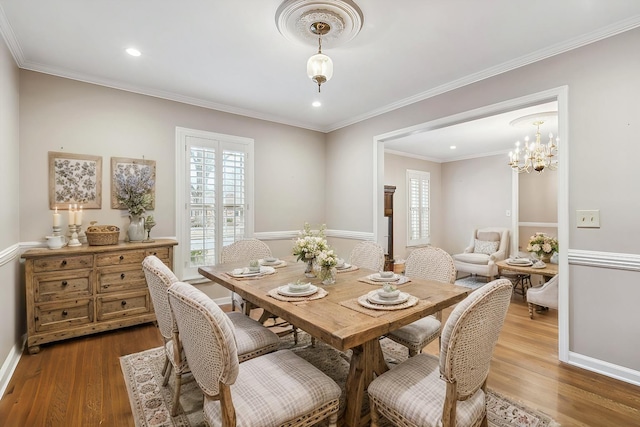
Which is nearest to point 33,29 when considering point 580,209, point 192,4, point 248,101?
point 192,4

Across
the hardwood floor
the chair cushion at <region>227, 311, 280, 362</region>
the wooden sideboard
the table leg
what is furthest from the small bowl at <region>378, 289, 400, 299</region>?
the wooden sideboard

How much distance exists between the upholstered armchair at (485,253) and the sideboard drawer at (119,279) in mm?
5413

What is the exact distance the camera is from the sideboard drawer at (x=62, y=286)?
8.86 ft

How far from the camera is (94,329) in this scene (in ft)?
9.67

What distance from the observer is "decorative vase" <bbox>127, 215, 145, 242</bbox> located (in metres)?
3.29

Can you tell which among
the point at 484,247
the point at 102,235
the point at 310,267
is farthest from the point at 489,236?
the point at 102,235

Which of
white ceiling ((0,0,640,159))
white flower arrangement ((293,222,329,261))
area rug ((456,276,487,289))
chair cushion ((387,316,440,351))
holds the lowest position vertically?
area rug ((456,276,487,289))

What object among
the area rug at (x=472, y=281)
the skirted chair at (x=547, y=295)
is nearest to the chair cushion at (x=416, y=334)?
the skirted chair at (x=547, y=295)

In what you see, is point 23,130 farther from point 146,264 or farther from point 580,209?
point 580,209

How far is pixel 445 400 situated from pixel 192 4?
274 centimetres

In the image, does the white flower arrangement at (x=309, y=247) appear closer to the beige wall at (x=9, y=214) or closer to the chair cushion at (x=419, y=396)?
the chair cushion at (x=419, y=396)

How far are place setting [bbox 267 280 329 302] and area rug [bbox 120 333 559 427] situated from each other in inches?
30.1

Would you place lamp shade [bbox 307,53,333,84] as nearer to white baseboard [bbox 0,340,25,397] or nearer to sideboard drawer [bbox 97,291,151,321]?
sideboard drawer [bbox 97,291,151,321]

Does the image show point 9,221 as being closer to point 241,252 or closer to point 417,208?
point 241,252
